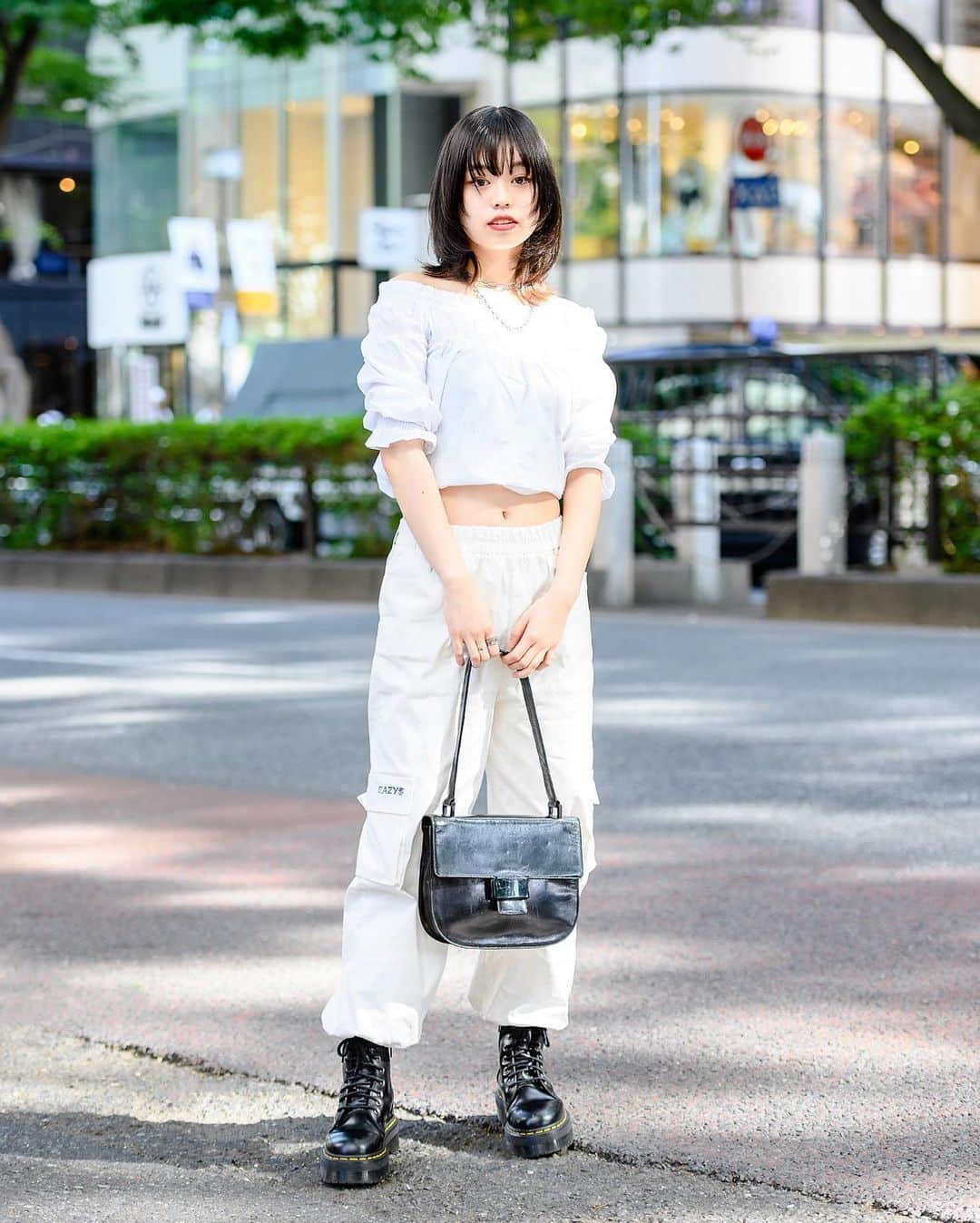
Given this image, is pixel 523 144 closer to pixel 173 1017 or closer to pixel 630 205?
pixel 173 1017

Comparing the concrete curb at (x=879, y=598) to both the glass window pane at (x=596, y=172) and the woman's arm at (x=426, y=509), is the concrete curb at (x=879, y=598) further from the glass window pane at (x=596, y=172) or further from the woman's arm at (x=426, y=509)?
the glass window pane at (x=596, y=172)

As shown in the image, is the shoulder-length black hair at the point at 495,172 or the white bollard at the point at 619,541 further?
the white bollard at the point at 619,541

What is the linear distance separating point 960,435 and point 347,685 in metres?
5.42

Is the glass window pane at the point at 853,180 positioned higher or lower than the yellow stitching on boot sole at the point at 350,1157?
higher

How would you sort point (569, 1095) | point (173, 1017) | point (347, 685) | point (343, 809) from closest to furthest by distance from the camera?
point (569, 1095), point (173, 1017), point (343, 809), point (347, 685)

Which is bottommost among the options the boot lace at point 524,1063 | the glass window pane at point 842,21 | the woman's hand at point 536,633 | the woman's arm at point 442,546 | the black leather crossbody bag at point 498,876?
the boot lace at point 524,1063

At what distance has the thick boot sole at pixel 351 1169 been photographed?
3561 mm

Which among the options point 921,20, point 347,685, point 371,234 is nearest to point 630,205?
point 921,20

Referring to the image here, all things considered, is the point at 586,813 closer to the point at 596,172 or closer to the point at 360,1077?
the point at 360,1077

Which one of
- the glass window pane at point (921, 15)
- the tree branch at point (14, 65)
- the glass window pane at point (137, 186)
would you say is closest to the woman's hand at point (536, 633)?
the tree branch at point (14, 65)

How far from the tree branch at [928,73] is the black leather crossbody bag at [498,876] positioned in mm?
13620

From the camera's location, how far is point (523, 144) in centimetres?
372

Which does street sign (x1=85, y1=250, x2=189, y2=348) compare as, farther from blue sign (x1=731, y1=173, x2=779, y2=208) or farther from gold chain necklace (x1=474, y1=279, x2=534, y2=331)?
gold chain necklace (x1=474, y1=279, x2=534, y2=331)

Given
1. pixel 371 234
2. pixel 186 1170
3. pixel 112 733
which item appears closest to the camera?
pixel 186 1170
